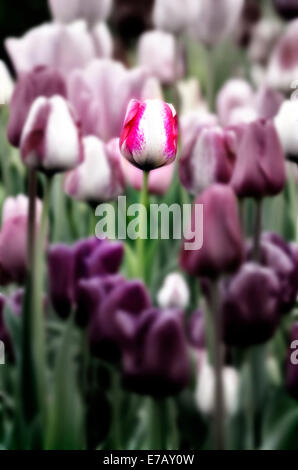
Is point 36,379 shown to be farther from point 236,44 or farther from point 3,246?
point 236,44

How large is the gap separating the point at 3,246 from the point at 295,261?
0.61 ft

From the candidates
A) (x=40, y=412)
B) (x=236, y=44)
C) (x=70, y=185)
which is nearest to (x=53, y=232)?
(x=70, y=185)

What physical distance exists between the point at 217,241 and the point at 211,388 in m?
0.10

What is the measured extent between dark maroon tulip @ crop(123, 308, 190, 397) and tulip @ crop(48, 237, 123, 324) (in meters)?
0.05

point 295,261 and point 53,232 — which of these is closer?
point 295,261

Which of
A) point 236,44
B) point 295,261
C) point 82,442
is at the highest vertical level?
point 236,44

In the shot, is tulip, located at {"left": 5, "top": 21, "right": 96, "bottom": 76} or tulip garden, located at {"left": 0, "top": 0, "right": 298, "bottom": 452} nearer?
tulip garden, located at {"left": 0, "top": 0, "right": 298, "bottom": 452}

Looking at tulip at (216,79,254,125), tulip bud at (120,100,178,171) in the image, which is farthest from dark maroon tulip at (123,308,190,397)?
tulip at (216,79,254,125)

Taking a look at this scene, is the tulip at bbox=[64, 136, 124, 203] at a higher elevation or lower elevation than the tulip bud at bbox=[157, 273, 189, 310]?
higher

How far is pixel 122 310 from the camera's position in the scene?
46 centimetres

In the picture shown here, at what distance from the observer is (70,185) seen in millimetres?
601

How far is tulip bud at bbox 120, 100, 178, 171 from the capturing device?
20.1 inches

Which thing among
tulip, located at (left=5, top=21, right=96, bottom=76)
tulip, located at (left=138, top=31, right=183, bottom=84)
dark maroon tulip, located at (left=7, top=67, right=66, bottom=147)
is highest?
tulip, located at (left=138, top=31, right=183, bottom=84)

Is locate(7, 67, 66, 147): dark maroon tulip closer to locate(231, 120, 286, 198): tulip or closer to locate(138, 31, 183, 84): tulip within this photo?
locate(231, 120, 286, 198): tulip
